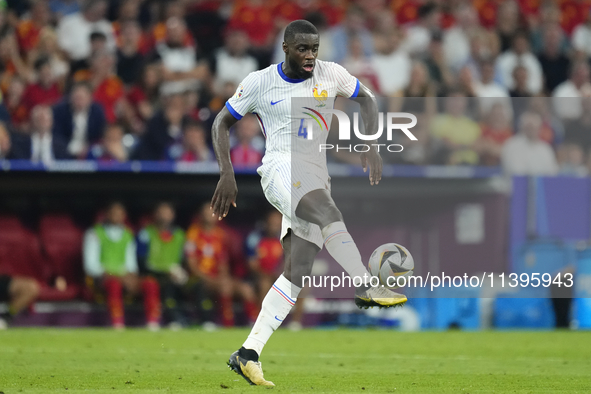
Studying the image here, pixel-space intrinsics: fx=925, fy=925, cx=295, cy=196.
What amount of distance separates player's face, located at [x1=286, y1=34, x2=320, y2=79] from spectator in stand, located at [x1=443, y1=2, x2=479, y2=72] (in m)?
9.37

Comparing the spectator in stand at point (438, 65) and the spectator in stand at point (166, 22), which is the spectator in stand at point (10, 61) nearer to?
the spectator in stand at point (166, 22)

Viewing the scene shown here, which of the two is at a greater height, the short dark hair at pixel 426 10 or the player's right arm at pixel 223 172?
the short dark hair at pixel 426 10

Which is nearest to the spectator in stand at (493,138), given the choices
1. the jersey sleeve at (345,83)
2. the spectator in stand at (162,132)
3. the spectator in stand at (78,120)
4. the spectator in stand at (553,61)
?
the spectator in stand at (162,132)

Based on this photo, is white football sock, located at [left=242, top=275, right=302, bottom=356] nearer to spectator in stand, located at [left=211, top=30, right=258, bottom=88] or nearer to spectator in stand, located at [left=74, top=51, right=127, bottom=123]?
spectator in stand, located at [left=74, top=51, right=127, bottom=123]

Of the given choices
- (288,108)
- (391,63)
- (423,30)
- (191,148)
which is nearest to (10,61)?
(191,148)

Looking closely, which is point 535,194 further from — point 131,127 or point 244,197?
point 131,127

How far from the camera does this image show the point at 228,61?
13.6m

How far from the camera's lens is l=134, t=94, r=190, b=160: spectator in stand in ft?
37.4

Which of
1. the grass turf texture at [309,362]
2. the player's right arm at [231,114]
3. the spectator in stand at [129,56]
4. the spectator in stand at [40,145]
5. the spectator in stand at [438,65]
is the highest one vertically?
the spectator in stand at [438,65]

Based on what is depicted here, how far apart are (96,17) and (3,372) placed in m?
8.58

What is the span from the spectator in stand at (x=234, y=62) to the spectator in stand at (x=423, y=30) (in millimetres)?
2531

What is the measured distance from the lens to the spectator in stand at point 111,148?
1104 cm

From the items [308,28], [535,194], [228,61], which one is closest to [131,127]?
[228,61]

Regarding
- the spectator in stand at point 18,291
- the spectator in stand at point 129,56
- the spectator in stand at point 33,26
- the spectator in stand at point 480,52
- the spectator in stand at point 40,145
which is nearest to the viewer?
the spectator in stand at point 18,291
